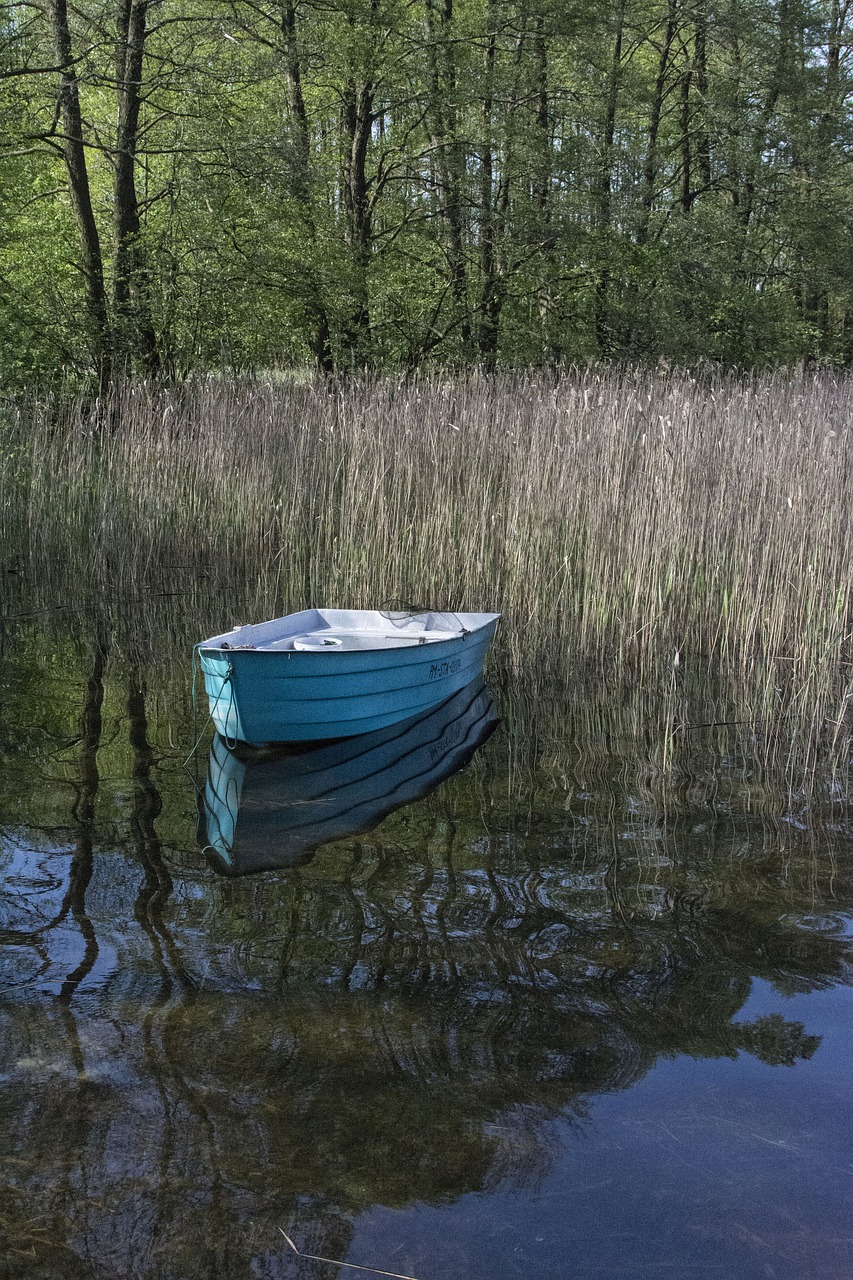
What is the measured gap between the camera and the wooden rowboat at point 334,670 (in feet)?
14.4

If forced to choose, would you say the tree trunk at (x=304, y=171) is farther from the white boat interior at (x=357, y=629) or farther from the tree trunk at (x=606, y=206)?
the white boat interior at (x=357, y=629)

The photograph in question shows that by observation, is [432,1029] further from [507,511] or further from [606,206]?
[606,206]

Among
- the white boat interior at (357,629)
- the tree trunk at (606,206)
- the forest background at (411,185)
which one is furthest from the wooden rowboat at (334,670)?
the tree trunk at (606,206)

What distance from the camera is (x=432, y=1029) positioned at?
8.13ft

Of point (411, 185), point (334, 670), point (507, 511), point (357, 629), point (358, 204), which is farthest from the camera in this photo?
point (411, 185)

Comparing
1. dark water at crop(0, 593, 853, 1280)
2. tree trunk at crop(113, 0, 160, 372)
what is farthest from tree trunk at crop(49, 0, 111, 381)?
dark water at crop(0, 593, 853, 1280)

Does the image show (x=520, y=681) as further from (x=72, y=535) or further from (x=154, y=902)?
(x=72, y=535)

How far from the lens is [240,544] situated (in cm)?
786

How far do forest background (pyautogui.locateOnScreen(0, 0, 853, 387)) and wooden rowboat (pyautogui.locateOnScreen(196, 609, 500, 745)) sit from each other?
507 centimetres

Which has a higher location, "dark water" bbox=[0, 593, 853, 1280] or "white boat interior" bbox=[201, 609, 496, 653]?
"white boat interior" bbox=[201, 609, 496, 653]

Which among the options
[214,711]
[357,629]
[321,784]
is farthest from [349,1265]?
[357,629]

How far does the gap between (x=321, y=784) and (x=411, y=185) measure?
39.4 ft

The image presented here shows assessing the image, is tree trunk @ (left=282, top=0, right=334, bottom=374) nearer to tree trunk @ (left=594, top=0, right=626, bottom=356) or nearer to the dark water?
tree trunk @ (left=594, top=0, right=626, bottom=356)

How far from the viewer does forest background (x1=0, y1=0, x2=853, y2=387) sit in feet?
36.4
